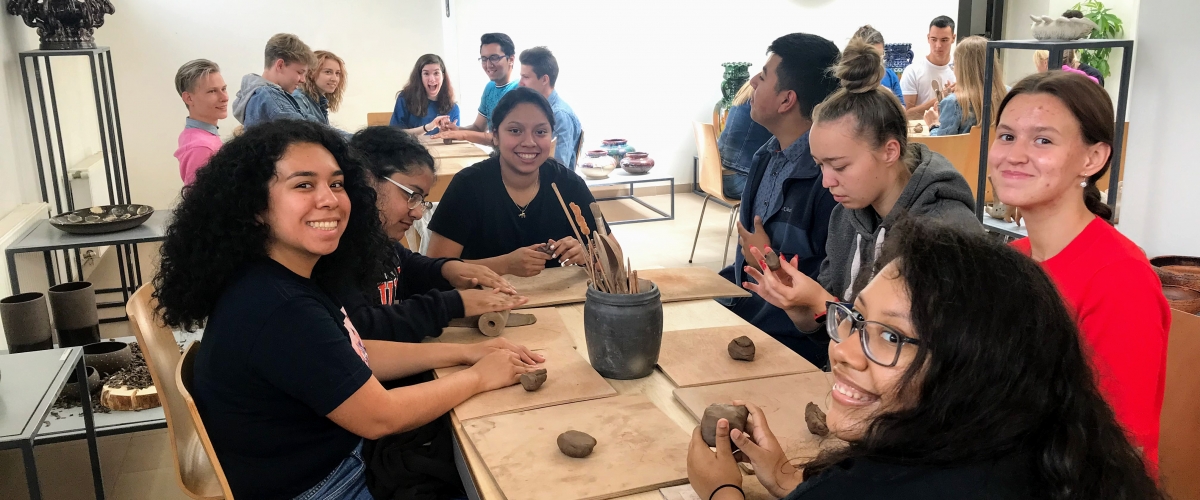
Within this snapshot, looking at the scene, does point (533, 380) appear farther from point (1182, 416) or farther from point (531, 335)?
point (1182, 416)

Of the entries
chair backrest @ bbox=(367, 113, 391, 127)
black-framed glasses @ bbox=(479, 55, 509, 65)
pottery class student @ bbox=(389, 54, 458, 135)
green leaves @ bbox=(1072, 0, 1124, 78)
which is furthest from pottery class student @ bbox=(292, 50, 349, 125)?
green leaves @ bbox=(1072, 0, 1124, 78)

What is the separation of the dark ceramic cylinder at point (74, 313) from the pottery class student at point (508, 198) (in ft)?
4.55

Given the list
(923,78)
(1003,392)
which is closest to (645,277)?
(1003,392)

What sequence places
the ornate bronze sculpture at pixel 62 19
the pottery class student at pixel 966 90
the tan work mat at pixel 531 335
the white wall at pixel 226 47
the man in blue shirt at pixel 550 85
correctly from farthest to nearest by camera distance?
the white wall at pixel 226 47 < the man in blue shirt at pixel 550 85 < the pottery class student at pixel 966 90 < the ornate bronze sculpture at pixel 62 19 < the tan work mat at pixel 531 335

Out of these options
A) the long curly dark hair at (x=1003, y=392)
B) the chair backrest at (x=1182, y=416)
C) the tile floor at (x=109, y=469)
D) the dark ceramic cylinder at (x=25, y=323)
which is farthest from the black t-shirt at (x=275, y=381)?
the dark ceramic cylinder at (x=25, y=323)

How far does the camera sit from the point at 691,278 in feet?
8.02

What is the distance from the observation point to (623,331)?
1.68m

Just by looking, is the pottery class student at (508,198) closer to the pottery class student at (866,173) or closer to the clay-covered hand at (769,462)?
the pottery class student at (866,173)

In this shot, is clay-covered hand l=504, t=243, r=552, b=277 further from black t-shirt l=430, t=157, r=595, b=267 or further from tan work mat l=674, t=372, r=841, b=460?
tan work mat l=674, t=372, r=841, b=460

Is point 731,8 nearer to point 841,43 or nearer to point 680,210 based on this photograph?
point 841,43

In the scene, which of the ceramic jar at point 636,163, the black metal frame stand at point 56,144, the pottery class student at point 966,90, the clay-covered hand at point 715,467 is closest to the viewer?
the clay-covered hand at point 715,467

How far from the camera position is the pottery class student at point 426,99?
589 cm

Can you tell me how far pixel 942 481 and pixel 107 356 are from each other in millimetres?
2863

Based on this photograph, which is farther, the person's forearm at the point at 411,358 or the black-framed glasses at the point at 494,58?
the black-framed glasses at the point at 494,58
